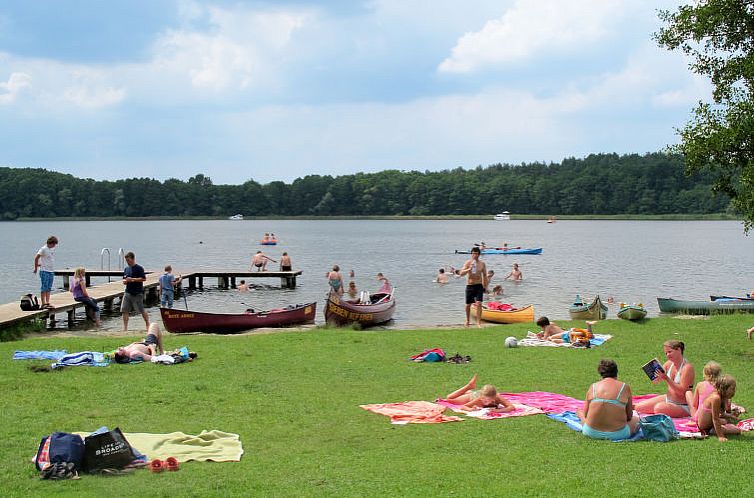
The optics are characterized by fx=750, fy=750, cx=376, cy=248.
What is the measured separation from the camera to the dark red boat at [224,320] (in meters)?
22.2

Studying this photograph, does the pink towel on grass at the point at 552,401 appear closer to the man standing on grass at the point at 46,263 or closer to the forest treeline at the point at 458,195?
the man standing on grass at the point at 46,263

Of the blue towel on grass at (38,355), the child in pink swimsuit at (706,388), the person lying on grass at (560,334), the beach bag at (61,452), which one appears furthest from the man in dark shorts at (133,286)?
the child in pink swimsuit at (706,388)

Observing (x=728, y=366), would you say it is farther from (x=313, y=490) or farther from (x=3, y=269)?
(x=3, y=269)

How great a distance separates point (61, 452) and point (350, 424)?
392cm

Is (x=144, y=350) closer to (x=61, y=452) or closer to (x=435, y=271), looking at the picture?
(x=61, y=452)

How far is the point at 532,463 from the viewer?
27.9ft

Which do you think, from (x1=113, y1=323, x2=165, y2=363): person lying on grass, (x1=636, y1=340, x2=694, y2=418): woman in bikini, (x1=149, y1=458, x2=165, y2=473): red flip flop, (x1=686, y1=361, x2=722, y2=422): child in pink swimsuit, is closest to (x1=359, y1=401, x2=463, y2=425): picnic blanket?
(x1=636, y1=340, x2=694, y2=418): woman in bikini

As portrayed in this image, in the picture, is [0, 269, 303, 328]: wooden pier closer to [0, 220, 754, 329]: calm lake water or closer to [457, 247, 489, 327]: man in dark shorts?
[0, 220, 754, 329]: calm lake water

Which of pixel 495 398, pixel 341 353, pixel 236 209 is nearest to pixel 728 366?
pixel 495 398

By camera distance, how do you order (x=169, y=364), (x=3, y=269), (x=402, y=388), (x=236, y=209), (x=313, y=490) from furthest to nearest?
(x=236, y=209) < (x=3, y=269) < (x=169, y=364) < (x=402, y=388) < (x=313, y=490)

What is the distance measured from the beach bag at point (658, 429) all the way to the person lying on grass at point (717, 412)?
0.39 metres

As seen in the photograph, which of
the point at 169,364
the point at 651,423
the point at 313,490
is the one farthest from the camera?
the point at 169,364

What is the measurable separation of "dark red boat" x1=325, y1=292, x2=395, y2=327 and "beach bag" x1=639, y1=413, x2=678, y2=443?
14737 mm

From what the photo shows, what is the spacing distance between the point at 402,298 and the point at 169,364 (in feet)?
76.9
